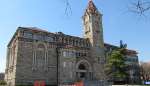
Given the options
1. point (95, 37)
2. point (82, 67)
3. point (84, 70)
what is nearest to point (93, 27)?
point (95, 37)

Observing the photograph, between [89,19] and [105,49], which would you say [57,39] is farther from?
[105,49]

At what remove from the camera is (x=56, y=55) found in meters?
49.6

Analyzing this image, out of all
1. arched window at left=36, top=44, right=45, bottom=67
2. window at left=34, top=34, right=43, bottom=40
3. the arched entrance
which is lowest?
the arched entrance

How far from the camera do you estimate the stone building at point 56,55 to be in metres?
44.3

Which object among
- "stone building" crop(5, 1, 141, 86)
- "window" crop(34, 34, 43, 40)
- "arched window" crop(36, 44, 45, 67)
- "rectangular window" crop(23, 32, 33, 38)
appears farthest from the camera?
"window" crop(34, 34, 43, 40)

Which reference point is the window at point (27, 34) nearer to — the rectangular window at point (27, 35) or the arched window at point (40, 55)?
the rectangular window at point (27, 35)

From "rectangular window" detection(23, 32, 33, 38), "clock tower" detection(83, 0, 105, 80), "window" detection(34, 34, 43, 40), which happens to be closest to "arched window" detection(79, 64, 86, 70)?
"clock tower" detection(83, 0, 105, 80)

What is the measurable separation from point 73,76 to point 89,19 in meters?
17.9

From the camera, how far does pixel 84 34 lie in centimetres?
5903

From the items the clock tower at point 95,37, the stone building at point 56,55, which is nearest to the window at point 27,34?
the stone building at point 56,55

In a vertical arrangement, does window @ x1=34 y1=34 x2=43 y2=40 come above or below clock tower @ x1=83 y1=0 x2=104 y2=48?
below

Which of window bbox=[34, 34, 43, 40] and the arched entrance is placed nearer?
window bbox=[34, 34, 43, 40]

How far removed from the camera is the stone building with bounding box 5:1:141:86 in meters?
44.3

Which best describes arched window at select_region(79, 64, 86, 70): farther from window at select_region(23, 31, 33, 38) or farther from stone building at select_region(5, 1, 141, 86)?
window at select_region(23, 31, 33, 38)
